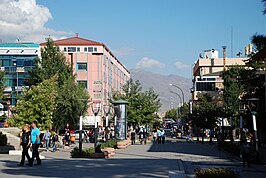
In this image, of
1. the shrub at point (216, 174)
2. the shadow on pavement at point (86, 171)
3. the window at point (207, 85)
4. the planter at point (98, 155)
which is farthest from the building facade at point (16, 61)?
the shrub at point (216, 174)

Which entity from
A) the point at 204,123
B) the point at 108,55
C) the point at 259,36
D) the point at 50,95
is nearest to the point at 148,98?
the point at 204,123

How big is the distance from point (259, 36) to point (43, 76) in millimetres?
40901

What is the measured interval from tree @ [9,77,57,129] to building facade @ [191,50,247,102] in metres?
46.3

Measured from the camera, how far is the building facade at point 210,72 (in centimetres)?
9381

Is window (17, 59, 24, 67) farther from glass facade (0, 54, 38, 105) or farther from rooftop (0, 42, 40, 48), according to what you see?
rooftop (0, 42, 40, 48)

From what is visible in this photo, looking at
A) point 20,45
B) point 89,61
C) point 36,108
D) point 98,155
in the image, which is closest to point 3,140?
point 98,155

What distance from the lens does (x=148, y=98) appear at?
68562 millimetres

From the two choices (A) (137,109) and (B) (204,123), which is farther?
(A) (137,109)

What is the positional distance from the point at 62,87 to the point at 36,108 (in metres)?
7.83

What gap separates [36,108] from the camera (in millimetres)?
44500

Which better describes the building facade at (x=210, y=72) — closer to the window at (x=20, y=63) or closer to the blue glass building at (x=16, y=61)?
the blue glass building at (x=16, y=61)

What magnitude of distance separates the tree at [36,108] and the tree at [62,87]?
333 centimetres

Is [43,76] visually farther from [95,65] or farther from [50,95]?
[95,65]

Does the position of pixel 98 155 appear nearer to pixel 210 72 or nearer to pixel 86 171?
pixel 86 171
